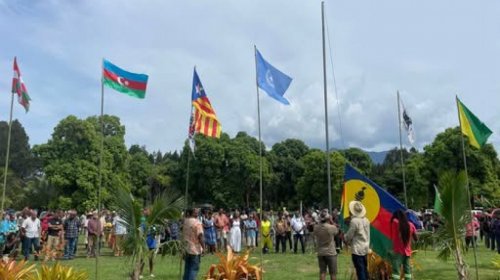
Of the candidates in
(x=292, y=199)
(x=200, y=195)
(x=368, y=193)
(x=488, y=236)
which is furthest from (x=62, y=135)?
(x=368, y=193)

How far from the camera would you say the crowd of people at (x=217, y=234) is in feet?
35.1

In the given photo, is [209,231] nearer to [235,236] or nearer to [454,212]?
[235,236]

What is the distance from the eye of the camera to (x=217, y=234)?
73.9 ft

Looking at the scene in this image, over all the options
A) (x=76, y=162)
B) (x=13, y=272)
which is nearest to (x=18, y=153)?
(x=76, y=162)

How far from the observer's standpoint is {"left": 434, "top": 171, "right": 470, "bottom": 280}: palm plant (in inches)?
451

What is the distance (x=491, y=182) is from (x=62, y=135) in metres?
41.1

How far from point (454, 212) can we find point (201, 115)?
6.40 meters

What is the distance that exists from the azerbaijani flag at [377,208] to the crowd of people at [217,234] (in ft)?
1.27

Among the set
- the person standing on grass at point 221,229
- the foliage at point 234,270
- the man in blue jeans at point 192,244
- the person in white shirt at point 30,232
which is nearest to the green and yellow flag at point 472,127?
the foliage at point 234,270

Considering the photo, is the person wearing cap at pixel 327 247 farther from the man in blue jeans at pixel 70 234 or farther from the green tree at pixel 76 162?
the green tree at pixel 76 162

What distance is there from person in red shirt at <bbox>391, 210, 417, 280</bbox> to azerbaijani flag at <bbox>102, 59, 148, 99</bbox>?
6656 millimetres

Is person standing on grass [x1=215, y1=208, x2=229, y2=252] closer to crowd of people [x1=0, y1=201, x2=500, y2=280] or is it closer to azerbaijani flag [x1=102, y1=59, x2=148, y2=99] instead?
crowd of people [x1=0, y1=201, x2=500, y2=280]

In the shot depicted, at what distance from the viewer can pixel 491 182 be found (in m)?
47.9

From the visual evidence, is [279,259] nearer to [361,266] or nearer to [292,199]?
[361,266]
